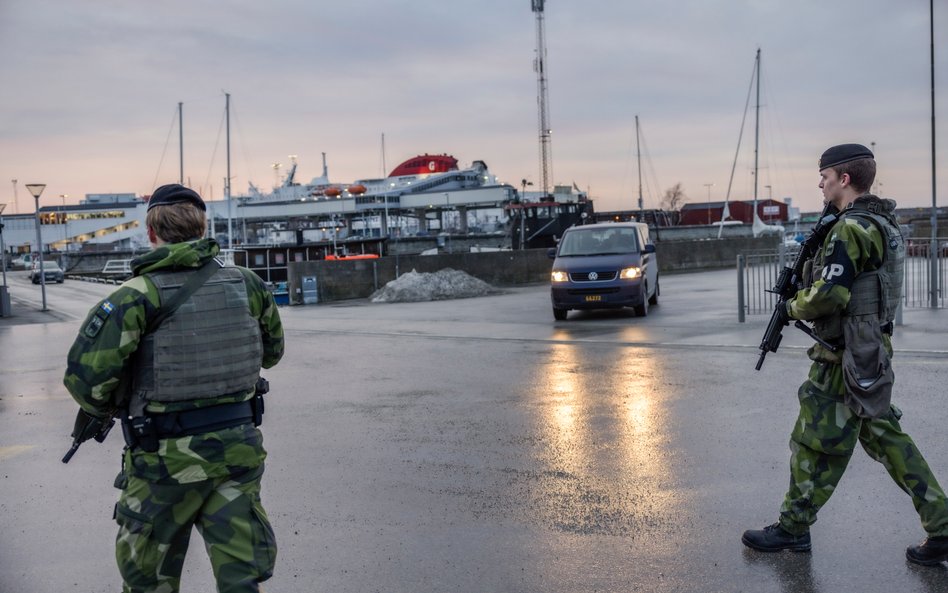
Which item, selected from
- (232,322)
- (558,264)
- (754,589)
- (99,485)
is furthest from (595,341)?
(232,322)

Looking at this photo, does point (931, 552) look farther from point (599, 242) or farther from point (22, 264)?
point (22, 264)

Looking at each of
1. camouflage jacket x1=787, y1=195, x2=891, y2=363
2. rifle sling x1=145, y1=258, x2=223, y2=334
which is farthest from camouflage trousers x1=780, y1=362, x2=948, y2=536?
rifle sling x1=145, y1=258, x2=223, y2=334

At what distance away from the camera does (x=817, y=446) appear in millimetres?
4113

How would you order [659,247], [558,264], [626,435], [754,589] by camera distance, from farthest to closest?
[659,247] → [558,264] → [626,435] → [754,589]

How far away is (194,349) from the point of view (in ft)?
9.94

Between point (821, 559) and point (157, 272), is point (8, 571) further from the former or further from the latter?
point (821, 559)

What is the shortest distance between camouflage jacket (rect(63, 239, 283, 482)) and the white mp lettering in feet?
8.91

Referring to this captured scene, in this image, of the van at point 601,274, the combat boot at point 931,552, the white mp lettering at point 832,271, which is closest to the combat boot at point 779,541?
the combat boot at point 931,552

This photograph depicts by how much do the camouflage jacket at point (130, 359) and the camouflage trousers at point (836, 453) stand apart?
268cm

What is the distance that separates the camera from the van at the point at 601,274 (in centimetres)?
1608

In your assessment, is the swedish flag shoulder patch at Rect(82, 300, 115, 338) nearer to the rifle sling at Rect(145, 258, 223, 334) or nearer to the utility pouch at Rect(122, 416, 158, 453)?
the rifle sling at Rect(145, 258, 223, 334)

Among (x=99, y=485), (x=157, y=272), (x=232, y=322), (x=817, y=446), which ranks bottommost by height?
(x=99, y=485)

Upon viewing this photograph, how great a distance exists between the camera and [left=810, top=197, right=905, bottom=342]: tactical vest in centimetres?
408

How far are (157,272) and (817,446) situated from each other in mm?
3070
